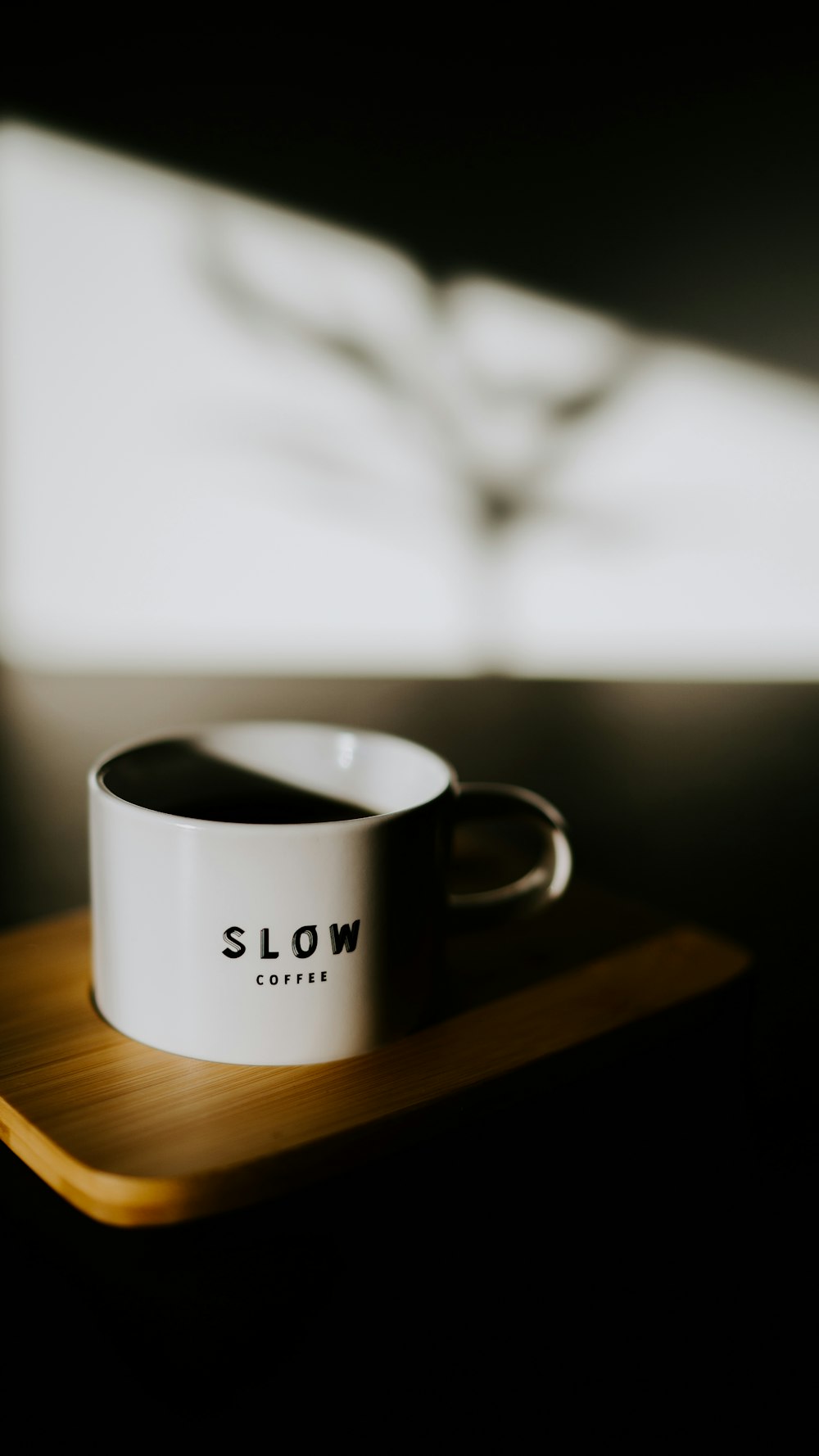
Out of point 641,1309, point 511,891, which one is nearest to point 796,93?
point 511,891

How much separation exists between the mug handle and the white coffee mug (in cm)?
2

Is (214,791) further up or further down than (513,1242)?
further up

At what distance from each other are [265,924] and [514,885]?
142mm

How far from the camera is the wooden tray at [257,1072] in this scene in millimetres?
323

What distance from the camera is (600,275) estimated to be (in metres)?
0.80

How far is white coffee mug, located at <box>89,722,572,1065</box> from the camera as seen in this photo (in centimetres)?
35

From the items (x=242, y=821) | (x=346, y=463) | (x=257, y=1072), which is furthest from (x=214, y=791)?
(x=346, y=463)

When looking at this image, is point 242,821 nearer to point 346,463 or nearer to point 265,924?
point 265,924

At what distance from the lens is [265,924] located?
0.35m

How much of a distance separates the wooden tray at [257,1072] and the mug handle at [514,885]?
0.11 ft

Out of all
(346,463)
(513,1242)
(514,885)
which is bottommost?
(513,1242)

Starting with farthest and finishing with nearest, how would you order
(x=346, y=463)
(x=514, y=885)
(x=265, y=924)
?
(x=346, y=463), (x=514, y=885), (x=265, y=924)

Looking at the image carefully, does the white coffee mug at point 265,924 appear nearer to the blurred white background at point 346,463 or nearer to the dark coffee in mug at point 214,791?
the dark coffee in mug at point 214,791

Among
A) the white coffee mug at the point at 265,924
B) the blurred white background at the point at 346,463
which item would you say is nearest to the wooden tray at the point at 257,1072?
the white coffee mug at the point at 265,924
